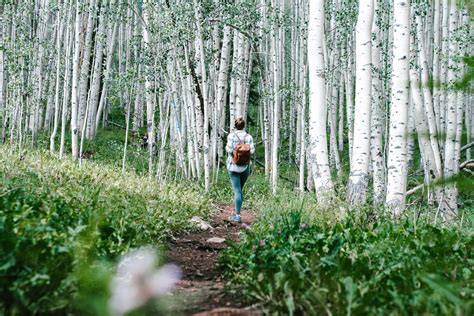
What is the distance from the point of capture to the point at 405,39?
7363 millimetres

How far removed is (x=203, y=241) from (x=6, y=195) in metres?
3.19

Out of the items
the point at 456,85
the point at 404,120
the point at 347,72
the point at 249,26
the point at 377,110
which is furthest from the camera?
the point at 347,72

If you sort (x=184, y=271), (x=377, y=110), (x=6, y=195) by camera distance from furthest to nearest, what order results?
1. (x=377, y=110)
2. (x=184, y=271)
3. (x=6, y=195)

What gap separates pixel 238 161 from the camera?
878 centimetres

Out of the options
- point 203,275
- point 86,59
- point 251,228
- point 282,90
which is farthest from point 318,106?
point 86,59

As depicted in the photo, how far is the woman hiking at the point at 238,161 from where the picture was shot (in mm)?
8742

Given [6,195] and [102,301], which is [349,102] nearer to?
[6,195]

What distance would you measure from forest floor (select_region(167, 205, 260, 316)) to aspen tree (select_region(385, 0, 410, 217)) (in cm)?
222

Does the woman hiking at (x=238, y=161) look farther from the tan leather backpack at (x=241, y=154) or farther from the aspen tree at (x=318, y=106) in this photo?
the aspen tree at (x=318, y=106)

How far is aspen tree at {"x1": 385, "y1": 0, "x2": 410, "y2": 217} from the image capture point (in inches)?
272

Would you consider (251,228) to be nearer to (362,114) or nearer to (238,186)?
(362,114)

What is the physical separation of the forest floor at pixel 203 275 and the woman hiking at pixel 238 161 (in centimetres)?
41

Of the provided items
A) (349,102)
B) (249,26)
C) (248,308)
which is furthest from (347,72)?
(248,308)

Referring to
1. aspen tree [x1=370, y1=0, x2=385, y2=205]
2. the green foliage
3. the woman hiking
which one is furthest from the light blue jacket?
the green foliage
